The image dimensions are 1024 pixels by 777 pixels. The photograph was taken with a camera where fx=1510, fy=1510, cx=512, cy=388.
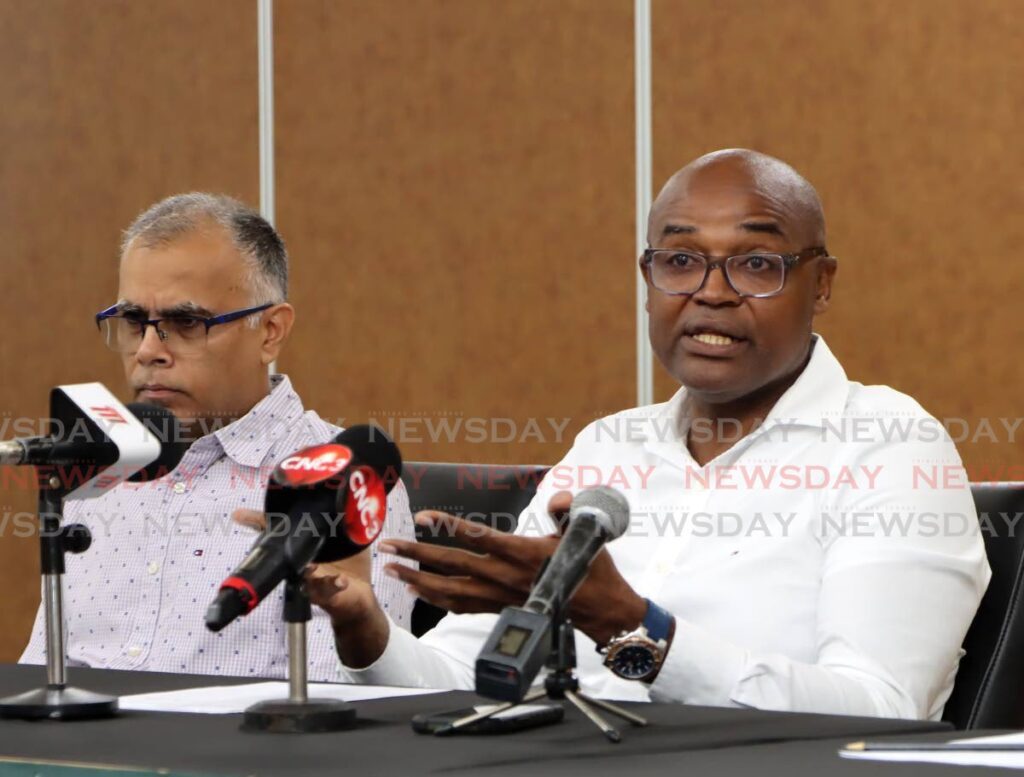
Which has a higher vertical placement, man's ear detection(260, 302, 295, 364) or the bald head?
the bald head

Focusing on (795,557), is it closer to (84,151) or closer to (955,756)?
(955,756)

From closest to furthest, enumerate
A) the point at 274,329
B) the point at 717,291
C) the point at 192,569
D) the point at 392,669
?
1. the point at 392,669
2. the point at 717,291
3. the point at 192,569
4. the point at 274,329

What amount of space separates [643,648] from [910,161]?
1869mm

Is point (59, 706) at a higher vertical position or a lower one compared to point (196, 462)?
lower

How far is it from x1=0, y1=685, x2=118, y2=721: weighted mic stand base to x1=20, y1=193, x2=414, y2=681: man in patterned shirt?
717 mm

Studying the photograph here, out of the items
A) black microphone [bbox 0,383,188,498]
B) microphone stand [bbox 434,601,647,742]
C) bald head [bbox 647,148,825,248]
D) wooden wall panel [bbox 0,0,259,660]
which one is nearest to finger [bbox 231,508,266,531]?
black microphone [bbox 0,383,188,498]

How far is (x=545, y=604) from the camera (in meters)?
1.15

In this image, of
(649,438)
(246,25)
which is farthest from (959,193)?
(246,25)

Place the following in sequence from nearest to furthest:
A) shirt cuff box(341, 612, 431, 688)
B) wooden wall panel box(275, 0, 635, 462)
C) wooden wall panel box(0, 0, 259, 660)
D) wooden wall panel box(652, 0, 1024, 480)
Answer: shirt cuff box(341, 612, 431, 688) < wooden wall panel box(652, 0, 1024, 480) < wooden wall panel box(275, 0, 635, 462) < wooden wall panel box(0, 0, 259, 660)

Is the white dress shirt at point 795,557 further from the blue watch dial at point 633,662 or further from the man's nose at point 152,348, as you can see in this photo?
the man's nose at point 152,348

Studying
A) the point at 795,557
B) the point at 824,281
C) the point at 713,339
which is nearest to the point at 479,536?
the point at 795,557

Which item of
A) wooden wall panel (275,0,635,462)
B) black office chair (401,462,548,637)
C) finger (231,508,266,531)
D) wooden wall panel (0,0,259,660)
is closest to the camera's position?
finger (231,508,266,531)

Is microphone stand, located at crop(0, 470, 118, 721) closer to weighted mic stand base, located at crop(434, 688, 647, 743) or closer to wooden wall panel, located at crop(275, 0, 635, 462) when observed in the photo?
weighted mic stand base, located at crop(434, 688, 647, 743)

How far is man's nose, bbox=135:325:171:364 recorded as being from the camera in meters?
2.30
